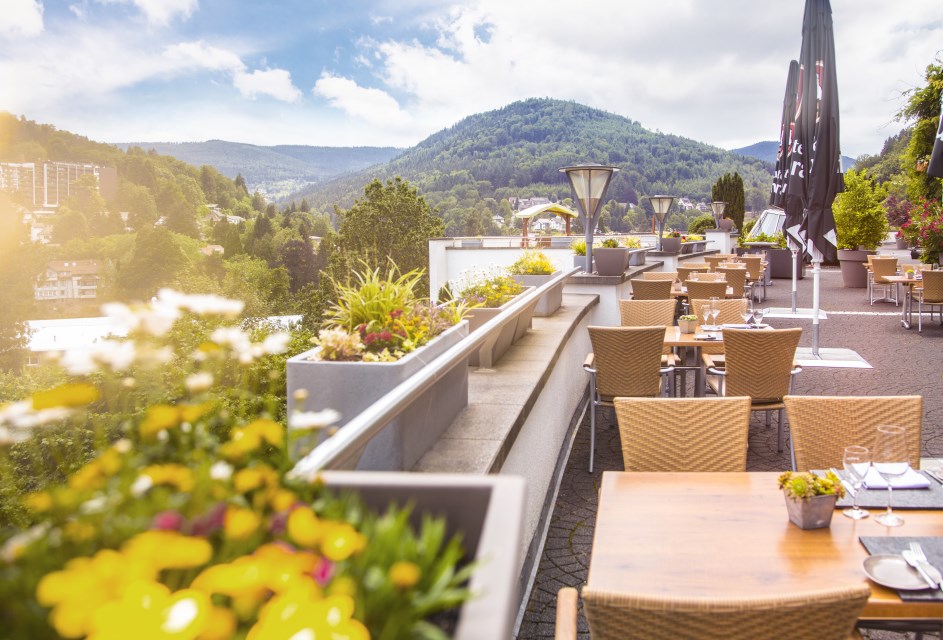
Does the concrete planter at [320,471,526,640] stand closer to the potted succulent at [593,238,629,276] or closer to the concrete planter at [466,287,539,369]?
the concrete planter at [466,287,539,369]

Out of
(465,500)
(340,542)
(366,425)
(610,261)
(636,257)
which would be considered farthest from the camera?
(636,257)

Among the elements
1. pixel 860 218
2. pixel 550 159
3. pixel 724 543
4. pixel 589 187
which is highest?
pixel 550 159

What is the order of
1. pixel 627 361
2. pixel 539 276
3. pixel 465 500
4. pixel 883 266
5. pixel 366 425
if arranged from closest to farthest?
pixel 465 500 < pixel 366 425 < pixel 627 361 < pixel 539 276 < pixel 883 266

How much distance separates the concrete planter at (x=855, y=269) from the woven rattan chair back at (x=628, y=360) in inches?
544

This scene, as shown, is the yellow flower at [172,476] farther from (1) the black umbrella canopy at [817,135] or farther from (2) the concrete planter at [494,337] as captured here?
(1) the black umbrella canopy at [817,135]

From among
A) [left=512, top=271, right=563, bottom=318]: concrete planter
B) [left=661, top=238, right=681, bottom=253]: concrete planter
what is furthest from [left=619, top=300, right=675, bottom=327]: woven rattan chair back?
[left=661, top=238, right=681, bottom=253]: concrete planter

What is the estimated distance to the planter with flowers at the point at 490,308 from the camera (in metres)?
3.92

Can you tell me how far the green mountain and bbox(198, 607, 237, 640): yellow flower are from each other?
15.3ft

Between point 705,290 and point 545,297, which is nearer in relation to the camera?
point 545,297

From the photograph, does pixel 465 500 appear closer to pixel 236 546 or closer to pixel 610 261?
pixel 236 546

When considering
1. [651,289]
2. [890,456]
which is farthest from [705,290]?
[890,456]

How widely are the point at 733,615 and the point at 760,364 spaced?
3.50 meters

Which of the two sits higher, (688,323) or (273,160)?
(273,160)

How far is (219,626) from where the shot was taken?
0.59 metres
